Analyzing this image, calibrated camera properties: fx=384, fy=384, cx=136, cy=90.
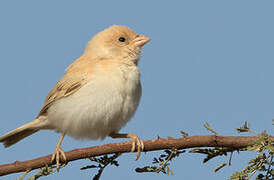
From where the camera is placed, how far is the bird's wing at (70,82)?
5086 mm

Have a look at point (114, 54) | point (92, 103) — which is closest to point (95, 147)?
point (92, 103)

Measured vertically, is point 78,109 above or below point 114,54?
below

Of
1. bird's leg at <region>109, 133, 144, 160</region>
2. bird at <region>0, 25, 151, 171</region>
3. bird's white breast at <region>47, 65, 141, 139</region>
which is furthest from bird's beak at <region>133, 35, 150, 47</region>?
bird's leg at <region>109, 133, 144, 160</region>

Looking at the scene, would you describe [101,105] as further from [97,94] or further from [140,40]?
[140,40]

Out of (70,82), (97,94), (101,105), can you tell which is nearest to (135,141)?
(101,105)

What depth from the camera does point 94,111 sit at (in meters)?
4.80

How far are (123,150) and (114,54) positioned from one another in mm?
2218

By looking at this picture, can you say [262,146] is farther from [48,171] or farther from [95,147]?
[48,171]

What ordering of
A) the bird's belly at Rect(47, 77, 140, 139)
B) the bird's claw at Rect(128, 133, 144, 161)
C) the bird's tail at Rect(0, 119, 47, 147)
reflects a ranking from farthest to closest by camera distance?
the bird's tail at Rect(0, 119, 47, 147) → the bird's belly at Rect(47, 77, 140, 139) → the bird's claw at Rect(128, 133, 144, 161)

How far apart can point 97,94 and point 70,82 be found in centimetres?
64

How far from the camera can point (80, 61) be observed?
18.6ft

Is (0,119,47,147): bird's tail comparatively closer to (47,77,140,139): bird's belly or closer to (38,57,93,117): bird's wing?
(38,57,93,117): bird's wing

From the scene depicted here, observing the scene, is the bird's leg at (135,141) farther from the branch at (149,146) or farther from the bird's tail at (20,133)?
the bird's tail at (20,133)

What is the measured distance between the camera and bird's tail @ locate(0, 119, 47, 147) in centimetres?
573
